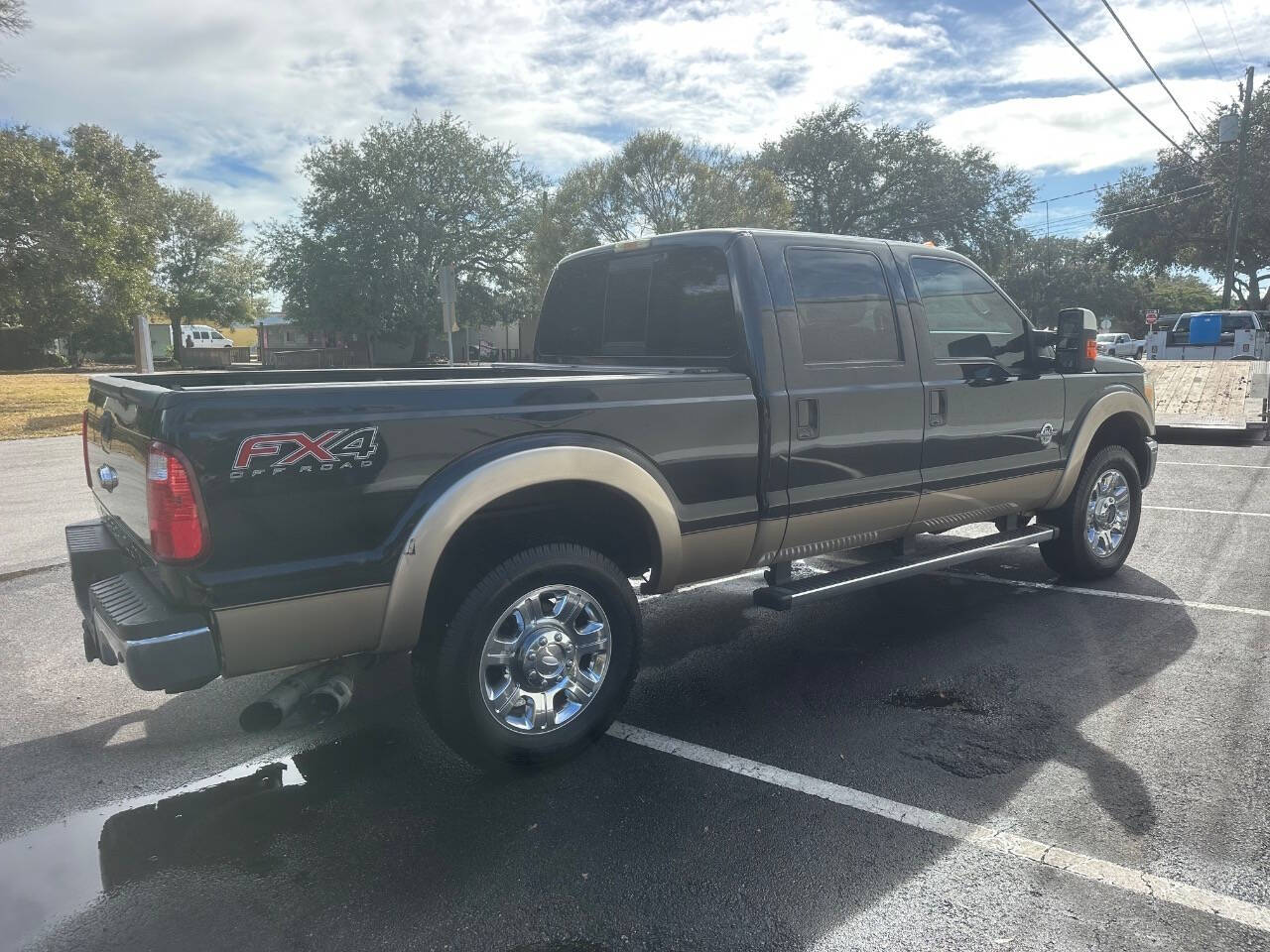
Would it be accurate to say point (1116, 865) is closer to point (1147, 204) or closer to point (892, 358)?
point (892, 358)

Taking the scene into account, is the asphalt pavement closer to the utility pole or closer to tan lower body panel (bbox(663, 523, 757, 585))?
tan lower body panel (bbox(663, 523, 757, 585))

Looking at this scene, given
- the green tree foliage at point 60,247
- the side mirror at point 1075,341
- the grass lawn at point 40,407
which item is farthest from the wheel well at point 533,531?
the green tree foliage at point 60,247

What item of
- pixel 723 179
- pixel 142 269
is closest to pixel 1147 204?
pixel 723 179

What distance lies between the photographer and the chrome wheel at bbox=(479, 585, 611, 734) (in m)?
3.31

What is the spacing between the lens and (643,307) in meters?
4.58

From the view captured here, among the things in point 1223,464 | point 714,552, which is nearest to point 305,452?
point 714,552

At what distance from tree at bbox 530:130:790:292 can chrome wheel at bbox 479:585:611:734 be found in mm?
32516

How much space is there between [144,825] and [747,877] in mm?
2055

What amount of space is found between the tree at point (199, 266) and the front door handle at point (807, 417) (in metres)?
53.6

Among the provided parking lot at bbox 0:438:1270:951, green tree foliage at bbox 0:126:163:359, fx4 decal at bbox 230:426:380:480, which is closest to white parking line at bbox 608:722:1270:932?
parking lot at bbox 0:438:1270:951

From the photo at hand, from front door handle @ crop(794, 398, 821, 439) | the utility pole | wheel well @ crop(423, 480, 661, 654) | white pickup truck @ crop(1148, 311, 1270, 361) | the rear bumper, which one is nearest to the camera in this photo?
the rear bumper

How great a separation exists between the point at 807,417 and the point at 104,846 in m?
3.11

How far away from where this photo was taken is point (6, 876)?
9.13 feet

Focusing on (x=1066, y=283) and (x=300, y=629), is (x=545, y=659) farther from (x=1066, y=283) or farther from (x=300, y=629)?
(x=1066, y=283)
